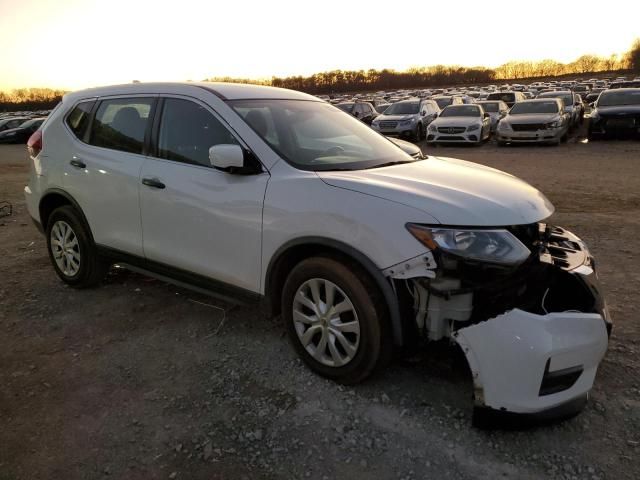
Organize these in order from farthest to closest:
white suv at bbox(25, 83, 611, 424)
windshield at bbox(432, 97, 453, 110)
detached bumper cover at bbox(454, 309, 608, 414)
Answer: windshield at bbox(432, 97, 453, 110), white suv at bbox(25, 83, 611, 424), detached bumper cover at bbox(454, 309, 608, 414)

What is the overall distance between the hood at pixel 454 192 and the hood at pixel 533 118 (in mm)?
14607

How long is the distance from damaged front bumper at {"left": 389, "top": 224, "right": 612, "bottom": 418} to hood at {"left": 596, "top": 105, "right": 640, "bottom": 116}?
637 inches

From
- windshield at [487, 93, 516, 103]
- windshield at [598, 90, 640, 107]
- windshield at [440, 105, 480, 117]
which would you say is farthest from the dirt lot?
windshield at [487, 93, 516, 103]

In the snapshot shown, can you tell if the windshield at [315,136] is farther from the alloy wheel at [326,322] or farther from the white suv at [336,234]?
the alloy wheel at [326,322]

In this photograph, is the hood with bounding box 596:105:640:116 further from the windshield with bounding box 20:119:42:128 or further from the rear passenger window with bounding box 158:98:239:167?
the windshield with bounding box 20:119:42:128

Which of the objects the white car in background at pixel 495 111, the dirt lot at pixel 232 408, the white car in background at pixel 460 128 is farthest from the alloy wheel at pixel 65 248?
the white car in background at pixel 495 111

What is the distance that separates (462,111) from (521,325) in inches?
673

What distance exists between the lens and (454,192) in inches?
110

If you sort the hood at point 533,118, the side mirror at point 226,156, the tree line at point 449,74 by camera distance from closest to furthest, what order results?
the side mirror at point 226,156 → the hood at point 533,118 → the tree line at point 449,74

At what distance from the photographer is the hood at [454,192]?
260 cm

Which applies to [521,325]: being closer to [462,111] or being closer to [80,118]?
[80,118]

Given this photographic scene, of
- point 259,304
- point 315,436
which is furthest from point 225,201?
point 315,436

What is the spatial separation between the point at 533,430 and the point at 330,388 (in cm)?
114

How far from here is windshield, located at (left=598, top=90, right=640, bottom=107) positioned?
54.6 feet
